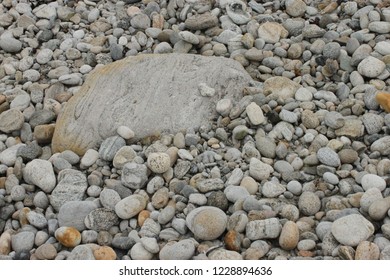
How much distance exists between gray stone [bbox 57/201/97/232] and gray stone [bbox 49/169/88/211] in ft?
0.27

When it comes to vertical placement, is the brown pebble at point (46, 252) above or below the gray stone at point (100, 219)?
below

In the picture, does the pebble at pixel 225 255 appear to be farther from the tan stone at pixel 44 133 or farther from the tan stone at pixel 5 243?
the tan stone at pixel 44 133

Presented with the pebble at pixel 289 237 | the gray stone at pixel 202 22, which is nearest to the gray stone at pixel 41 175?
the pebble at pixel 289 237

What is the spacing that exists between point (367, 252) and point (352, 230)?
0.11 metres

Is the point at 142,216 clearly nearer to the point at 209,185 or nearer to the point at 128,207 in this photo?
the point at 128,207

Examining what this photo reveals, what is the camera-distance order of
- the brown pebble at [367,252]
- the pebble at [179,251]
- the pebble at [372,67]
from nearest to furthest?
the brown pebble at [367,252] → the pebble at [179,251] → the pebble at [372,67]

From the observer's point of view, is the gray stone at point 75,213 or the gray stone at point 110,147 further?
the gray stone at point 110,147

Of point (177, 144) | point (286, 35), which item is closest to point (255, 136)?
point (177, 144)

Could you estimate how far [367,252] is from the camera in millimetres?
2150

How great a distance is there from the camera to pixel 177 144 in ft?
9.20

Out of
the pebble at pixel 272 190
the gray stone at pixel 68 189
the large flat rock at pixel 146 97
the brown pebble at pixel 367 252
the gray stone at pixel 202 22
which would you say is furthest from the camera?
the gray stone at pixel 202 22

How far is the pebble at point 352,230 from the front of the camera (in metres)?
2.21

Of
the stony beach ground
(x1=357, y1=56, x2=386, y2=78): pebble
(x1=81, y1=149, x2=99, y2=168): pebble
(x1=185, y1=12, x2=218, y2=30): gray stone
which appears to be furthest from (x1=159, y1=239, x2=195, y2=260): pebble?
(x1=185, y1=12, x2=218, y2=30): gray stone

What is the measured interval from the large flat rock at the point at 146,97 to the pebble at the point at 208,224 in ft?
2.15
